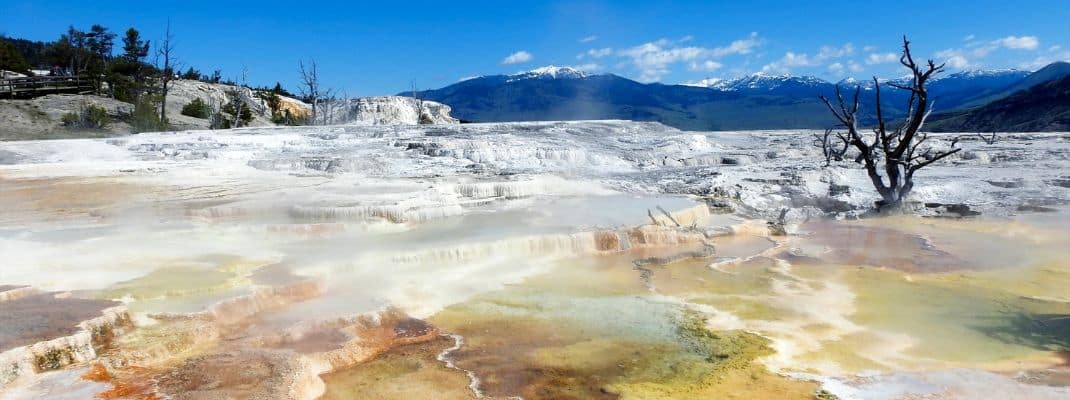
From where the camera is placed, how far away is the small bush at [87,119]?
15992 millimetres

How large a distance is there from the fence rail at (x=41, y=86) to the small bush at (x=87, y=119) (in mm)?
2436

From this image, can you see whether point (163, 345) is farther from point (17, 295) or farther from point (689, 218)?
point (689, 218)

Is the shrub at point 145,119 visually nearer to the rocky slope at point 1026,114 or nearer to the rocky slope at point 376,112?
the rocky slope at point 376,112

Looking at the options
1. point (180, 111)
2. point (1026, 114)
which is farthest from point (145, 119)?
point (1026, 114)

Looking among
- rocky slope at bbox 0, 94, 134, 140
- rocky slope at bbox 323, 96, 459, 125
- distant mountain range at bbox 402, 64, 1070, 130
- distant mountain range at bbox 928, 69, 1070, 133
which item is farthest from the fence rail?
distant mountain range at bbox 402, 64, 1070, 130

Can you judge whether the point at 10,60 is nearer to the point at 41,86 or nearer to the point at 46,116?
the point at 41,86

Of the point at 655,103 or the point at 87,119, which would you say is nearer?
the point at 87,119

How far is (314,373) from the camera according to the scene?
10.7ft

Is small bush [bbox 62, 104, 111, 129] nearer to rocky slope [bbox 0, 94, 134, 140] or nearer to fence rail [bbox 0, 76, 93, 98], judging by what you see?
rocky slope [bbox 0, 94, 134, 140]

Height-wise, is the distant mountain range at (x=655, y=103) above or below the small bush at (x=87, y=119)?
above

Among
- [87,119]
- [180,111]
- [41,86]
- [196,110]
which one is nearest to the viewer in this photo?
[87,119]

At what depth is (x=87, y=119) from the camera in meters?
16.2

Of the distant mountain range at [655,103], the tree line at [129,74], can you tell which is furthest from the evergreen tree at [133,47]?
the distant mountain range at [655,103]

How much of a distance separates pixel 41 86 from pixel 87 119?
15.5 ft
